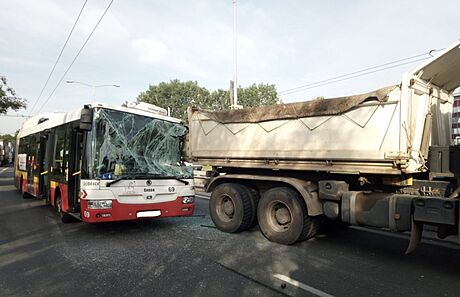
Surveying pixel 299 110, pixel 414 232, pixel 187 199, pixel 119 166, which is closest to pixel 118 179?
pixel 119 166

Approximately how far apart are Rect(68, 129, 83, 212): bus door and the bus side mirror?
2.45 feet

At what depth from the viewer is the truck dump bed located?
5.18 m

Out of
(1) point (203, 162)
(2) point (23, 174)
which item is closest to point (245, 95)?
(2) point (23, 174)

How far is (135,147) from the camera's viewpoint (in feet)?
23.8

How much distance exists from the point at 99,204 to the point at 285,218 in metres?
3.47

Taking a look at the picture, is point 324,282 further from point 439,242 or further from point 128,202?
point 128,202

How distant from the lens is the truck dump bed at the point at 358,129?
5176 mm

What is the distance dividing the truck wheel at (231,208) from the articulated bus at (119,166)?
0.56 meters

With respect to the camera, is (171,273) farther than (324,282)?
Yes

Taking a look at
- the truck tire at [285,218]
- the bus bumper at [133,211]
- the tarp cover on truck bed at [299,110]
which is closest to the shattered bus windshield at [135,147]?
the bus bumper at [133,211]

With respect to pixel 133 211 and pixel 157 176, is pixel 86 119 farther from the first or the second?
pixel 133 211

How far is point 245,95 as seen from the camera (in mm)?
44625

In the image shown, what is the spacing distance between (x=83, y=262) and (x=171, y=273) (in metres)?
1.50

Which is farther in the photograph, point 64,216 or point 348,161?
point 64,216
